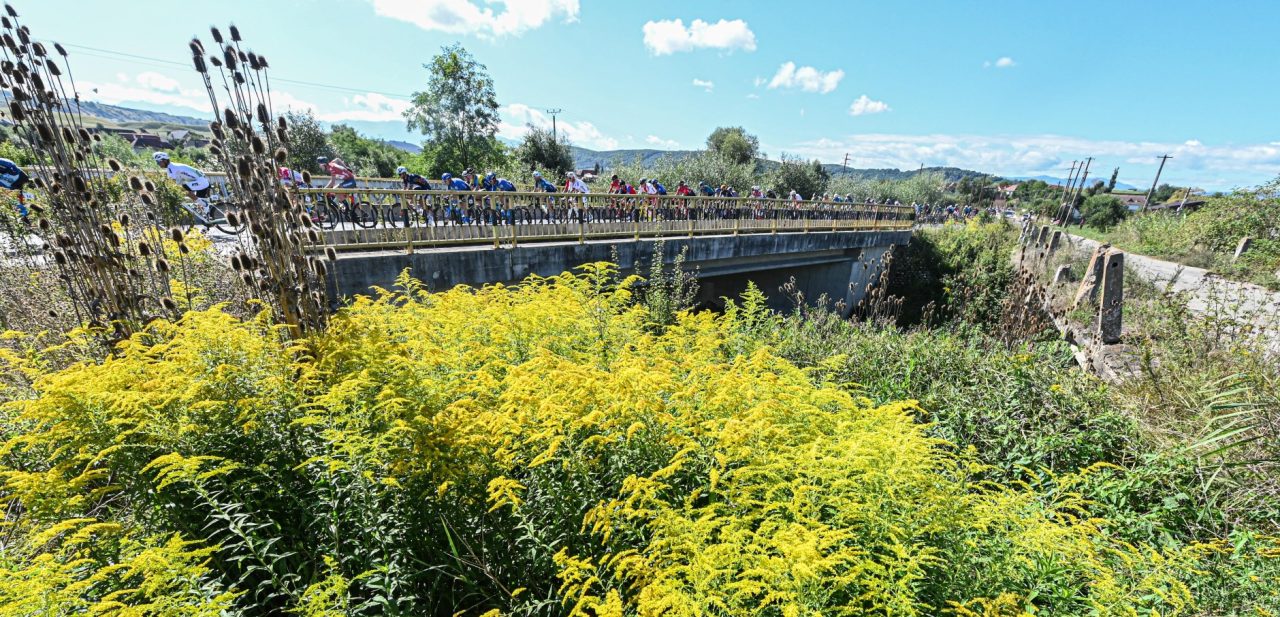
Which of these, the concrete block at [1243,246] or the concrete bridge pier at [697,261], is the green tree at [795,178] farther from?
the concrete block at [1243,246]

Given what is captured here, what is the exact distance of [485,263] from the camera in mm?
8719

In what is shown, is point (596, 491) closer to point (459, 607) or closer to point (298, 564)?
point (459, 607)

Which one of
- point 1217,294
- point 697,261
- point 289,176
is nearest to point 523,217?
point 697,261

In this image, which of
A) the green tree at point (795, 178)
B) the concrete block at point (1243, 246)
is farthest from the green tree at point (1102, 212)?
the concrete block at point (1243, 246)

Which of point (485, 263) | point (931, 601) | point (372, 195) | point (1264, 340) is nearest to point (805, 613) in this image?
point (931, 601)

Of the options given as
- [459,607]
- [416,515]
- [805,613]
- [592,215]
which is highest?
[592,215]

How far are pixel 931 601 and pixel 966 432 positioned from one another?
3133mm

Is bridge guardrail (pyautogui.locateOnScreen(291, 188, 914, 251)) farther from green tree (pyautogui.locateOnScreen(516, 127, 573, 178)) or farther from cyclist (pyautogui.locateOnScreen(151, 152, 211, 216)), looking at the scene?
green tree (pyautogui.locateOnScreen(516, 127, 573, 178))

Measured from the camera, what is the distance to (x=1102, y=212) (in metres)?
50.4

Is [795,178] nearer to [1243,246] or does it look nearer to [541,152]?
[541,152]

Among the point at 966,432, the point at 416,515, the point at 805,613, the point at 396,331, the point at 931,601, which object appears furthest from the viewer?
the point at 966,432

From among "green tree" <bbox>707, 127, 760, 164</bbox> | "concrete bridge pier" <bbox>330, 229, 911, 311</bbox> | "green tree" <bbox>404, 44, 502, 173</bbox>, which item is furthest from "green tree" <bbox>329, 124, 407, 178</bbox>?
"concrete bridge pier" <bbox>330, 229, 911, 311</bbox>

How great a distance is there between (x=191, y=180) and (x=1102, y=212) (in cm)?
7290

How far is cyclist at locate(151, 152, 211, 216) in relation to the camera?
10349mm
